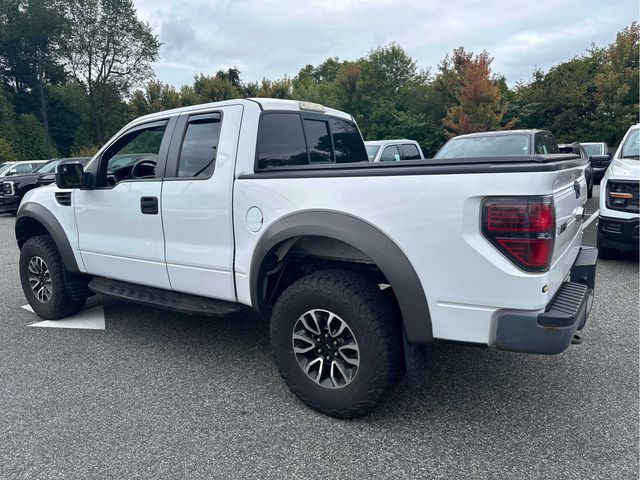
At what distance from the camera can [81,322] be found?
4496mm

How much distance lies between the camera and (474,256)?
2.21 metres

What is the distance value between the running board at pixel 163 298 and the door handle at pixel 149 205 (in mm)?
630

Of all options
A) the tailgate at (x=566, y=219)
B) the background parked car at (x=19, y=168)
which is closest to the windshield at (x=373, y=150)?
the tailgate at (x=566, y=219)

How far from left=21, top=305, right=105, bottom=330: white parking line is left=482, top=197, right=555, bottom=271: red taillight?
3630 millimetres

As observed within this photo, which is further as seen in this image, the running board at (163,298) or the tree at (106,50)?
the tree at (106,50)

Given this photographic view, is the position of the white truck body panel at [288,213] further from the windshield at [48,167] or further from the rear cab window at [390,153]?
the windshield at [48,167]

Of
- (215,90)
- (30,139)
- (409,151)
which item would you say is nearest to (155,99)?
(215,90)

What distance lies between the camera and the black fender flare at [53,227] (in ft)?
13.9

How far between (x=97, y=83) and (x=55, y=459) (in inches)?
1812

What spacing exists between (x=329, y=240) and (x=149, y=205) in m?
1.49

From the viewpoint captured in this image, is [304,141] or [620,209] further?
[620,209]

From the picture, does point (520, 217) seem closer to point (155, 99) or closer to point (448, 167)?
point (448, 167)

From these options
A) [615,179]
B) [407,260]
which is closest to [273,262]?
[407,260]

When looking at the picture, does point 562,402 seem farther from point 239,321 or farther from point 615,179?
point 615,179
